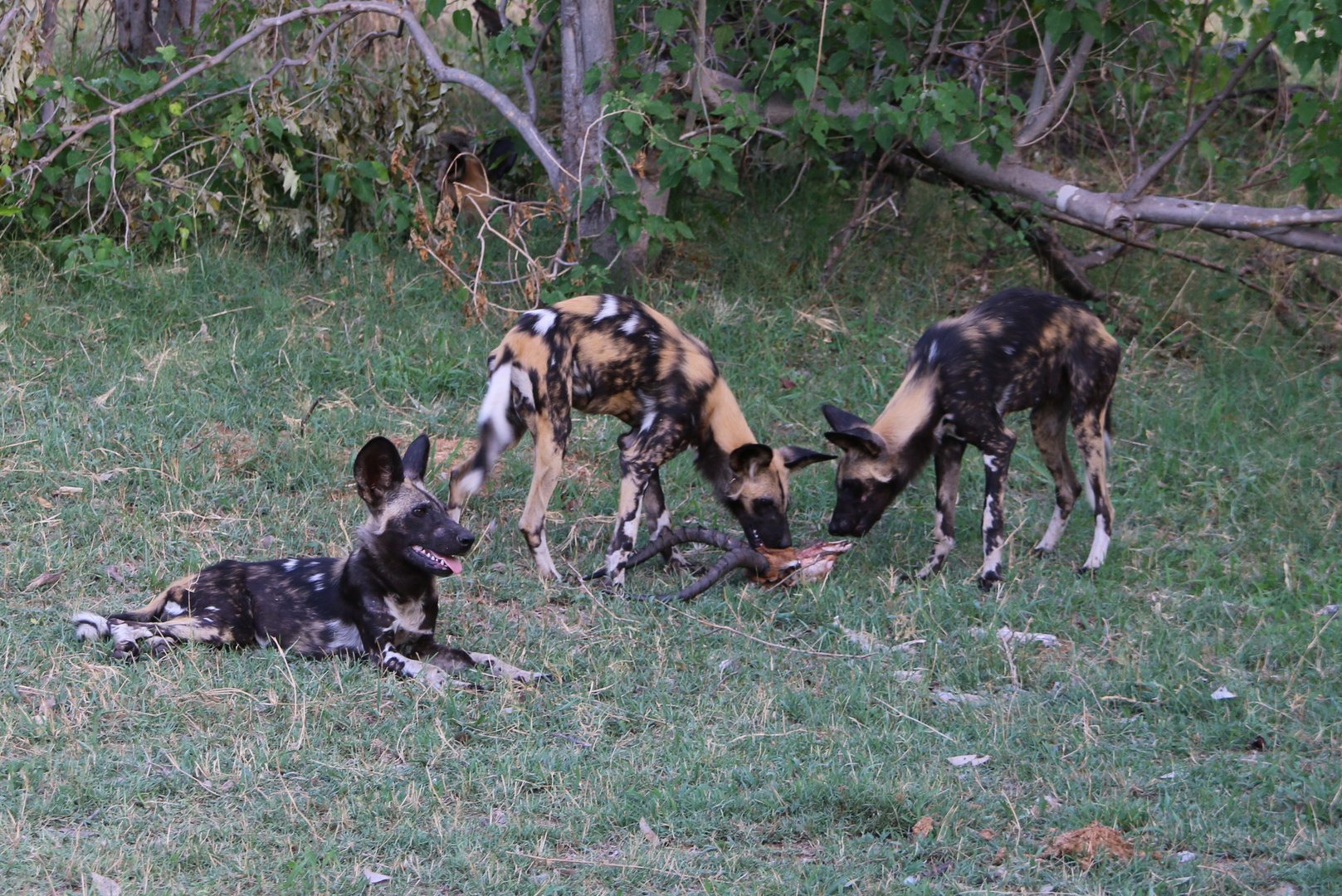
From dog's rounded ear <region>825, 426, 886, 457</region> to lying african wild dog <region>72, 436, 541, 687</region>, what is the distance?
167cm

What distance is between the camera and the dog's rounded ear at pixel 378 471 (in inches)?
167

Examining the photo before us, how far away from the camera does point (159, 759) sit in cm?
363

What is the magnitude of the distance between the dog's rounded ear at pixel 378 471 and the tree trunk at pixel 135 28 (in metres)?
5.15

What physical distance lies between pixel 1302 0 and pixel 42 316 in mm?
6032

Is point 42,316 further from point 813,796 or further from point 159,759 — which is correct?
point 813,796

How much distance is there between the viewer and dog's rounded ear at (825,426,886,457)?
528cm

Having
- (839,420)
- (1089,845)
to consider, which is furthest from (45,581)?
(1089,845)

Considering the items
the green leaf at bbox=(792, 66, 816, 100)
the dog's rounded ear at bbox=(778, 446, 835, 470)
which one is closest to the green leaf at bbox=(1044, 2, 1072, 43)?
the green leaf at bbox=(792, 66, 816, 100)

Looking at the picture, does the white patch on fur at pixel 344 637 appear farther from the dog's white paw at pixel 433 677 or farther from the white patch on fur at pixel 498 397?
the white patch on fur at pixel 498 397

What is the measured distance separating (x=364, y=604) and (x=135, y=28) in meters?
5.56

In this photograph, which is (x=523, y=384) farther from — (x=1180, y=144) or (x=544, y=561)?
Answer: (x=1180, y=144)

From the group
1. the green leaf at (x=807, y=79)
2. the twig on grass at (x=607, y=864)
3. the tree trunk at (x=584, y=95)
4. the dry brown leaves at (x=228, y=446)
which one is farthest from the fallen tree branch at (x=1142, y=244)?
the twig on grass at (x=607, y=864)

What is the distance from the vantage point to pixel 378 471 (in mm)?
4316

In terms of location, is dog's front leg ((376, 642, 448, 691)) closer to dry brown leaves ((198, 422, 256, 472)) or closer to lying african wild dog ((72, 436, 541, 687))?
lying african wild dog ((72, 436, 541, 687))
